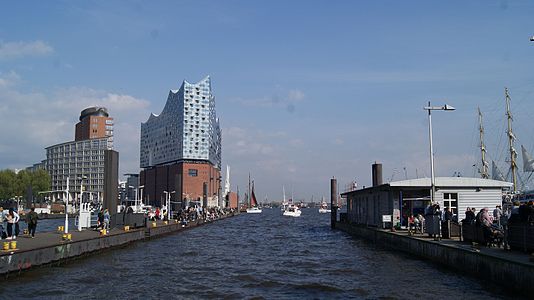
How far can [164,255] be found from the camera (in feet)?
106

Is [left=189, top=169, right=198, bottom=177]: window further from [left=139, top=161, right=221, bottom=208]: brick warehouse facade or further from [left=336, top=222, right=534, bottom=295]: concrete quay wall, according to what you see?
[left=336, top=222, right=534, bottom=295]: concrete quay wall

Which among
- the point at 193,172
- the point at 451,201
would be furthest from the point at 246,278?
the point at 193,172

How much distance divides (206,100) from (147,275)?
6951 inches

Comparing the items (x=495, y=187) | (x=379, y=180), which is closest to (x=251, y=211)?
(x=379, y=180)

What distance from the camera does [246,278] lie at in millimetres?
22641

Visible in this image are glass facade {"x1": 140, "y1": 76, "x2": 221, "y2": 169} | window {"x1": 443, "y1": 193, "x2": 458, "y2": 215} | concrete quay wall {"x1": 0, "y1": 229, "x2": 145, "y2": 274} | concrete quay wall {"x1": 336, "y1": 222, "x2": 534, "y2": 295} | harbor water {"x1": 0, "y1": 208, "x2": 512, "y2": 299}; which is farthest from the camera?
glass facade {"x1": 140, "y1": 76, "x2": 221, "y2": 169}

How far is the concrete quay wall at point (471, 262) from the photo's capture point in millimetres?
16562

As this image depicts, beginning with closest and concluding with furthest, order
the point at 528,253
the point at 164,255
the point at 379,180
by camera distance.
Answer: the point at 528,253 → the point at 164,255 → the point at 379,180

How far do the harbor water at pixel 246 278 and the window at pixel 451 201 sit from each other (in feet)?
21.7

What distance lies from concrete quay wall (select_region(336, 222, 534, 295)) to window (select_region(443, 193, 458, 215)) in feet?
16.0

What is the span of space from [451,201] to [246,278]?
1925 cm

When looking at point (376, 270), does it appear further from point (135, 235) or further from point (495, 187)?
point (135, 235)

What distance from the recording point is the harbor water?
1856 cm

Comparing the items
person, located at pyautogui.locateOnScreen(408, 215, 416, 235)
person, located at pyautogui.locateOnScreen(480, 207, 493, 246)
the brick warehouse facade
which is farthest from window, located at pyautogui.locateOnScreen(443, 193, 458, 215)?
the brick warehouse facade
